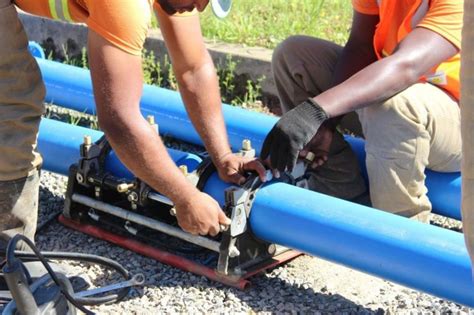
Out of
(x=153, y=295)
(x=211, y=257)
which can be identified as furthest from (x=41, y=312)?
(x=211, y=257)

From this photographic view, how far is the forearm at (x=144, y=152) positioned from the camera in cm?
273

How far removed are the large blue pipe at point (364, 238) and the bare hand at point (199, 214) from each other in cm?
22

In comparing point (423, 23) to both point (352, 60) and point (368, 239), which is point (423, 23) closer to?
point (352, 60)

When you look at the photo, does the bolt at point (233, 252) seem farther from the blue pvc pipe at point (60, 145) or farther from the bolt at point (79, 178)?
the blue pvc pipe at point (60, 145)

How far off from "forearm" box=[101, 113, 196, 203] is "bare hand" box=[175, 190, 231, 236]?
0.20ft

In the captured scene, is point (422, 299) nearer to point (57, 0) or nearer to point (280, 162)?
point (280, 162)

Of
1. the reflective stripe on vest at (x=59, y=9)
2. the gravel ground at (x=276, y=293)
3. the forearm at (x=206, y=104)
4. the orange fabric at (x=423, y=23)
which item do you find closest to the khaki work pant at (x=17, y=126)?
the reflective stripe on vest at (x=59, y=9)

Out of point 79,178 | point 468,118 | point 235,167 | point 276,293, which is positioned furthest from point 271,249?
point 468,118

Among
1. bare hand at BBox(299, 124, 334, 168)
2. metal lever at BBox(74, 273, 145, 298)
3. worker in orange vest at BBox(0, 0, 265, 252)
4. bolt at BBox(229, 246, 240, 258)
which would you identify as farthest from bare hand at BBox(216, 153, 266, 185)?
metal lever at BBox(74, 273, 145, 298)

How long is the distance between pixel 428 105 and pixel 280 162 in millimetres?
664

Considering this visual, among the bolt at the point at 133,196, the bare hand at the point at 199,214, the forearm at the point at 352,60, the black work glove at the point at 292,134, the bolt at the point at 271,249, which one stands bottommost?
the bolt at the point at 271,249

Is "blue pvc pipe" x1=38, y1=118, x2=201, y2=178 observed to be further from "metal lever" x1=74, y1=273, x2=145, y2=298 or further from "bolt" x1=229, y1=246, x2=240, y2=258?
"bolt" x1=229, y1=246, x2=240, y2=258

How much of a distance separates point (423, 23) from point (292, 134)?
70cm

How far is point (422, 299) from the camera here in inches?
126
